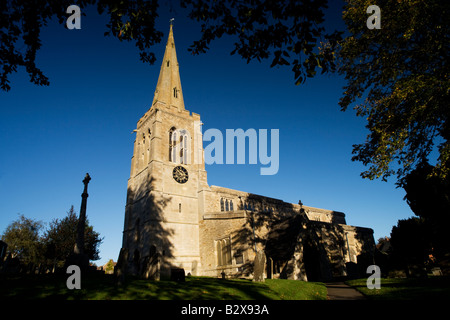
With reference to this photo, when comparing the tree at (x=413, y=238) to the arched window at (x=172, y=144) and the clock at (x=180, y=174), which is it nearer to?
the clock at (x=180, y=174)

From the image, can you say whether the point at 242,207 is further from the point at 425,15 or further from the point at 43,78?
the point at 43,78

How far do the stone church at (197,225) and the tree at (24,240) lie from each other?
69.5ft

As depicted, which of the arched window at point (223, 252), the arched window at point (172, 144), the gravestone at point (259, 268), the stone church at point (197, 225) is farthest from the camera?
the arched window at point (172, 144)

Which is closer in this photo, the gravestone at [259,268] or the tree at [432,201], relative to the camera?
the gravestone at [259,268]

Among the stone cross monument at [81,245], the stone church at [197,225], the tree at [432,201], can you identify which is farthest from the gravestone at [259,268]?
the stone cross monument at [81,245]

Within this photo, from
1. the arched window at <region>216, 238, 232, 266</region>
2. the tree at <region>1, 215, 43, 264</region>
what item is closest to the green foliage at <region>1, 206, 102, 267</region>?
the tree at <region>1, 215, 43, 264</region>

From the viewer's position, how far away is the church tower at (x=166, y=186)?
2414 centimetres

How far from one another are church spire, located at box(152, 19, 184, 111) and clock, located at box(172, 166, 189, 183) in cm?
879

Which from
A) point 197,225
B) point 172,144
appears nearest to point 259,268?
point 197,225

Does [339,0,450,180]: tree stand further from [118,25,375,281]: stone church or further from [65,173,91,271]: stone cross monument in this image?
[65,173,91,271]: stone cross monument

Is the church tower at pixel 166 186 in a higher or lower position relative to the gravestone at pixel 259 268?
higher

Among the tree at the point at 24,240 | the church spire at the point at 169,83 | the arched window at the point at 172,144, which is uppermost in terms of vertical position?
the church spire at the point at 169,83
